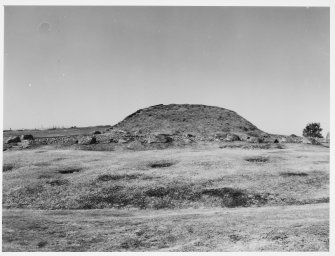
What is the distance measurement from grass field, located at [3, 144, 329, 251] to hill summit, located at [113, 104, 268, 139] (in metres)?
19.1

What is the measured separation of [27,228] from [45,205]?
9.45 metres

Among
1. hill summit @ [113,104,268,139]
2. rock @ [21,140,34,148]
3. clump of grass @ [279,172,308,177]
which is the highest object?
hill summit @ [113,104,268,139]

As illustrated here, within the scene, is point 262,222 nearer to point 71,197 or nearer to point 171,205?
point 171,205

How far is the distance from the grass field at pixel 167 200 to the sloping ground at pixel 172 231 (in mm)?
68

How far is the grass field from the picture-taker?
2461cm

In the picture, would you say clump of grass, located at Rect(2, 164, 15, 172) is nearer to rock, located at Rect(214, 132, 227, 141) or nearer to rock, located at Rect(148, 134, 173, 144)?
rock, located at Rect(148, 134, 173, 144)

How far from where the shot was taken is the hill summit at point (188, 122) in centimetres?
8038

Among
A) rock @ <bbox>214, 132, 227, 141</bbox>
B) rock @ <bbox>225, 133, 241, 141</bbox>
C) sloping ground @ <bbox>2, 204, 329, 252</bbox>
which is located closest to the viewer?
sloping ground @ <bbox>2, 204, 329, 252</bbox>

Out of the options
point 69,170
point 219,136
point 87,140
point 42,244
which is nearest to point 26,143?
point 87,140

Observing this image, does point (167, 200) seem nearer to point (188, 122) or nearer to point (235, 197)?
point (235, 197)

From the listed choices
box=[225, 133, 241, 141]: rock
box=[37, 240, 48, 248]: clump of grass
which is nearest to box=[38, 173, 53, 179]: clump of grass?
box=[37, 240, 48, 248]: clump of grass

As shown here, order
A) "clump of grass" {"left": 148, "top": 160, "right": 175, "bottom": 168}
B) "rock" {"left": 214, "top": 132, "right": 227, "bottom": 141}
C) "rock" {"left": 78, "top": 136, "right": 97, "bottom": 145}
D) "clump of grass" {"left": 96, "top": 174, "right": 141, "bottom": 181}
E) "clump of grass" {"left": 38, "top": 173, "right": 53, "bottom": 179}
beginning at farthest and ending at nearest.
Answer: "rock" {"left": 214, "top": 132, "right": 227, "bottom": 141} → "rock" {"left": 78, "top": 136, "right": 97, "bottom": 145} → "clump of grass" {"left": 148, "top": 160, "right": 175, "bottom": 168} → "clump of grass" {"left": 38, "top": 173, "right": 53, "bottom": 179} → "clump of grass" {"left": 96, "top": 174, "right": 141, "bottom": 181}

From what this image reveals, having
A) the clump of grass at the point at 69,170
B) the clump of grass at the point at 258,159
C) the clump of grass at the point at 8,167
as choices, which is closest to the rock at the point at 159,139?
the clump of grass at the point at 258,159
